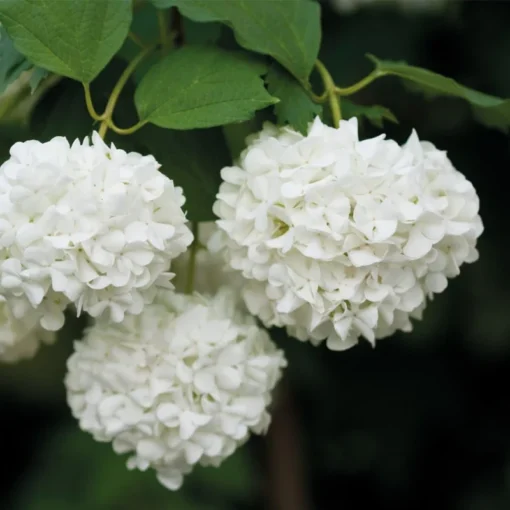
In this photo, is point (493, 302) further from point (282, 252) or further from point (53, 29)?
point (53, 29)

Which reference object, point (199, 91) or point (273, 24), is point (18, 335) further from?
point (273, 24)

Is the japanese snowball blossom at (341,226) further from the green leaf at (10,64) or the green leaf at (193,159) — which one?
the green leaf at (10,64)

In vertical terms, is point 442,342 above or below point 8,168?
below

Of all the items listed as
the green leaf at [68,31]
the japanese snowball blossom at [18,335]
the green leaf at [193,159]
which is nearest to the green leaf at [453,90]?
the green leaf at [193,159]

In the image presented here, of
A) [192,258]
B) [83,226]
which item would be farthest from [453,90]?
[83,226]

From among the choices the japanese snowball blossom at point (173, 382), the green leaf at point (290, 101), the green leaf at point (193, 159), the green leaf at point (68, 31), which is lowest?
the japanese snowball blossom at point (173, 382)

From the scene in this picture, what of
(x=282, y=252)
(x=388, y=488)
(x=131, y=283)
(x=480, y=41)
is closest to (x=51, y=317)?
(x=131, y=283)

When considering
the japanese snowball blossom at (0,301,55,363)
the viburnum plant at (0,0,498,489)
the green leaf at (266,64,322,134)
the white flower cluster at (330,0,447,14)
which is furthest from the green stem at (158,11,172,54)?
the white flower cluster at (330,0,447,14)
